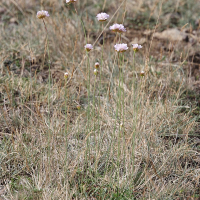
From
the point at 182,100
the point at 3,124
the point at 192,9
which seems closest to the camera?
the point at 3,124

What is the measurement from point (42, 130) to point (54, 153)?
0.66 feet

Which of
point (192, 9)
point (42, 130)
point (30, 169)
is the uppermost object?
point (192, 9)

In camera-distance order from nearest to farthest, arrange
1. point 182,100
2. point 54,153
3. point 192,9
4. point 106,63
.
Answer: point 54,153 < point 182,100 < point 106,63 < point 192,9

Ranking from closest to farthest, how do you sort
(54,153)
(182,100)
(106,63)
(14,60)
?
1. (54,153)
2. (182,100)
3. (106,63)
4. (14,60)

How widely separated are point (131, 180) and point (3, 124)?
1.19 m

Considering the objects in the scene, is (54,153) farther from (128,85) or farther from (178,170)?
(128,85)

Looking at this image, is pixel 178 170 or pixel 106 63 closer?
pixel 178 170

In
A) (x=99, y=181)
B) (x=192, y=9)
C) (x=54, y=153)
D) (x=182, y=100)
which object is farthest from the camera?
(x=192, y=9)

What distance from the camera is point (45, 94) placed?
2.75 meters

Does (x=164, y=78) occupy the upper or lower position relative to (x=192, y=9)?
lower

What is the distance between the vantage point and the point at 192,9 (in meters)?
4.37

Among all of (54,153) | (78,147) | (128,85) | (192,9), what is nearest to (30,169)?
(54,153)

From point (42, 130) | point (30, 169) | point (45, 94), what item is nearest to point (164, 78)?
point (45, 94)

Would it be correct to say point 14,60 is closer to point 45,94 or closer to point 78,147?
point 45,94
